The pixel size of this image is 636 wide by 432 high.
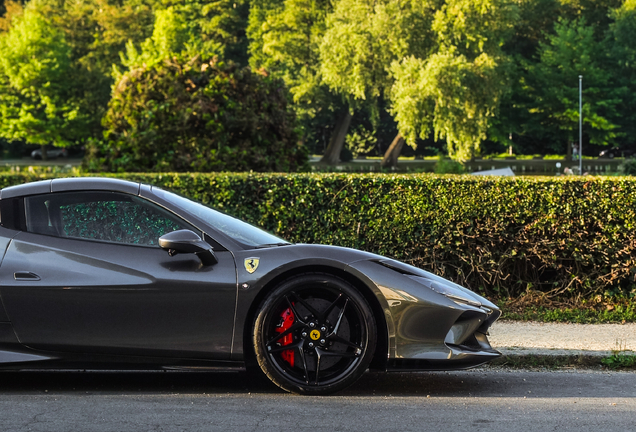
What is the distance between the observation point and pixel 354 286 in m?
4.68

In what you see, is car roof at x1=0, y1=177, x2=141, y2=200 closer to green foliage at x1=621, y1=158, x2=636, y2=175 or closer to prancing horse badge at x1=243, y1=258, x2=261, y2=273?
prancing horse badge at x1=243, y1=258, x2=261, y2=273

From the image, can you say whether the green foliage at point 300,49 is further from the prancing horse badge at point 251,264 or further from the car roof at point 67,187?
the prancing horse badge at point 251,264

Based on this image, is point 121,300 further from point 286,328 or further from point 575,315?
point 575,315

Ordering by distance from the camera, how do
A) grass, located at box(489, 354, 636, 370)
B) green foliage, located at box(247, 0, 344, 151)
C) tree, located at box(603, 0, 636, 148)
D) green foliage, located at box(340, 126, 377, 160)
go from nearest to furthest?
grass, located at box(489, 354, 636, 370) → green foliage, located at box(247, 0, 344, 151) → tree, located at box(603, 0, 636, 148) → green foliage, located at box(340, 126, 377, 160)

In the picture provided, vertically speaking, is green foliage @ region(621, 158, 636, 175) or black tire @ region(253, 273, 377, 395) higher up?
black tire @ region(253, 273, 377, 395)

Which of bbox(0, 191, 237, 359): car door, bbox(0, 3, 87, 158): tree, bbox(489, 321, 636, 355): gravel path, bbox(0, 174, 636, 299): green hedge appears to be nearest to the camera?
bbox(0, 191, 237, 359): car door

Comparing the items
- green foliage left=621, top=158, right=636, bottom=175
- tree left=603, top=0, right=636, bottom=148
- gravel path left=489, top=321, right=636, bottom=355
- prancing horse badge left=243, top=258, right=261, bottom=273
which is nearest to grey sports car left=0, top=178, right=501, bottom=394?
prancing horse badge left=243, top=258, right=261, bottom=273

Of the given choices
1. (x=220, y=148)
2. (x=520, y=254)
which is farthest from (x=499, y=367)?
(x=220, y=148)

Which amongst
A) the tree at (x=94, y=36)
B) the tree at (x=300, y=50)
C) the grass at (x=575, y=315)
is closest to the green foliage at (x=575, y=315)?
the grass at (x=575, y=315)

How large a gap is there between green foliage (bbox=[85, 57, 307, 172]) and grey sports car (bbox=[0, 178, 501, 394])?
7.92 m

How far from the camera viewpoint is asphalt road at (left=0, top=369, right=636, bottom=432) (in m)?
4.10

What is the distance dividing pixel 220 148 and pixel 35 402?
844 centimetres

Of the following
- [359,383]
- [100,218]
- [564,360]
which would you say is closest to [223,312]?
[100,218]

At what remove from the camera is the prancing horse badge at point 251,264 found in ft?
15.1
